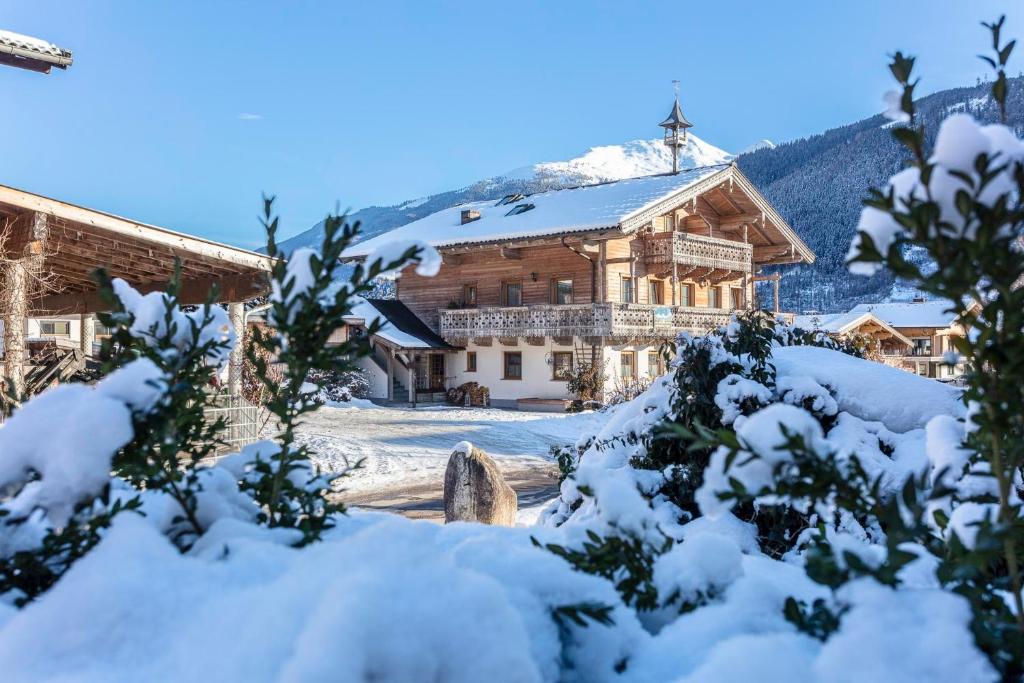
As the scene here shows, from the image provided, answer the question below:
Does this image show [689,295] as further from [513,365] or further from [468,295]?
[468,295]

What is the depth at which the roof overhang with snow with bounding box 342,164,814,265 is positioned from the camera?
24.7 meters

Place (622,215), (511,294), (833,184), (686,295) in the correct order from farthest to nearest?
(833,184), (686,295), (511,294), (622,215)

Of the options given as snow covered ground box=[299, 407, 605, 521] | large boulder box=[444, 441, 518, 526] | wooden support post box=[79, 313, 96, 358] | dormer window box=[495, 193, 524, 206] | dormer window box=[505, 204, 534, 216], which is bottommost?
snow covered ground box=[299, 407, 605, 521]

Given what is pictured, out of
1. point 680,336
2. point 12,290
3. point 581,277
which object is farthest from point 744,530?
point 581,277

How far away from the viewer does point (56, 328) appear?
2466 centimetres

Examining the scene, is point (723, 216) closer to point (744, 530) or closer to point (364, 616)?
point (744, 530)

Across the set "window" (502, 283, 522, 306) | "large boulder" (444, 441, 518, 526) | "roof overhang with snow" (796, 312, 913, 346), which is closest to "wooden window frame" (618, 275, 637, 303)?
"window" (502, 283, 522, 306)

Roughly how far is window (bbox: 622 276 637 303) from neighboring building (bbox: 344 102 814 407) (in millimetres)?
37

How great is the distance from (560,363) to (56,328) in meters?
17.1

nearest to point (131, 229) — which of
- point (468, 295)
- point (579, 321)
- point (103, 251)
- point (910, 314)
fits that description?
point (103, 251)

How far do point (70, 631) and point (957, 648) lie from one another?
4.02ft

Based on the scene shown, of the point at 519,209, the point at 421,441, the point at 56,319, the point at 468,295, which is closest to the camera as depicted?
the point at 421,441

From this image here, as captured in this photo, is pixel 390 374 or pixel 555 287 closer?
pixel 555 287

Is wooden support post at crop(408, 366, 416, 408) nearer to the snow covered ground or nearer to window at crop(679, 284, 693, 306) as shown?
the snow covered ground
